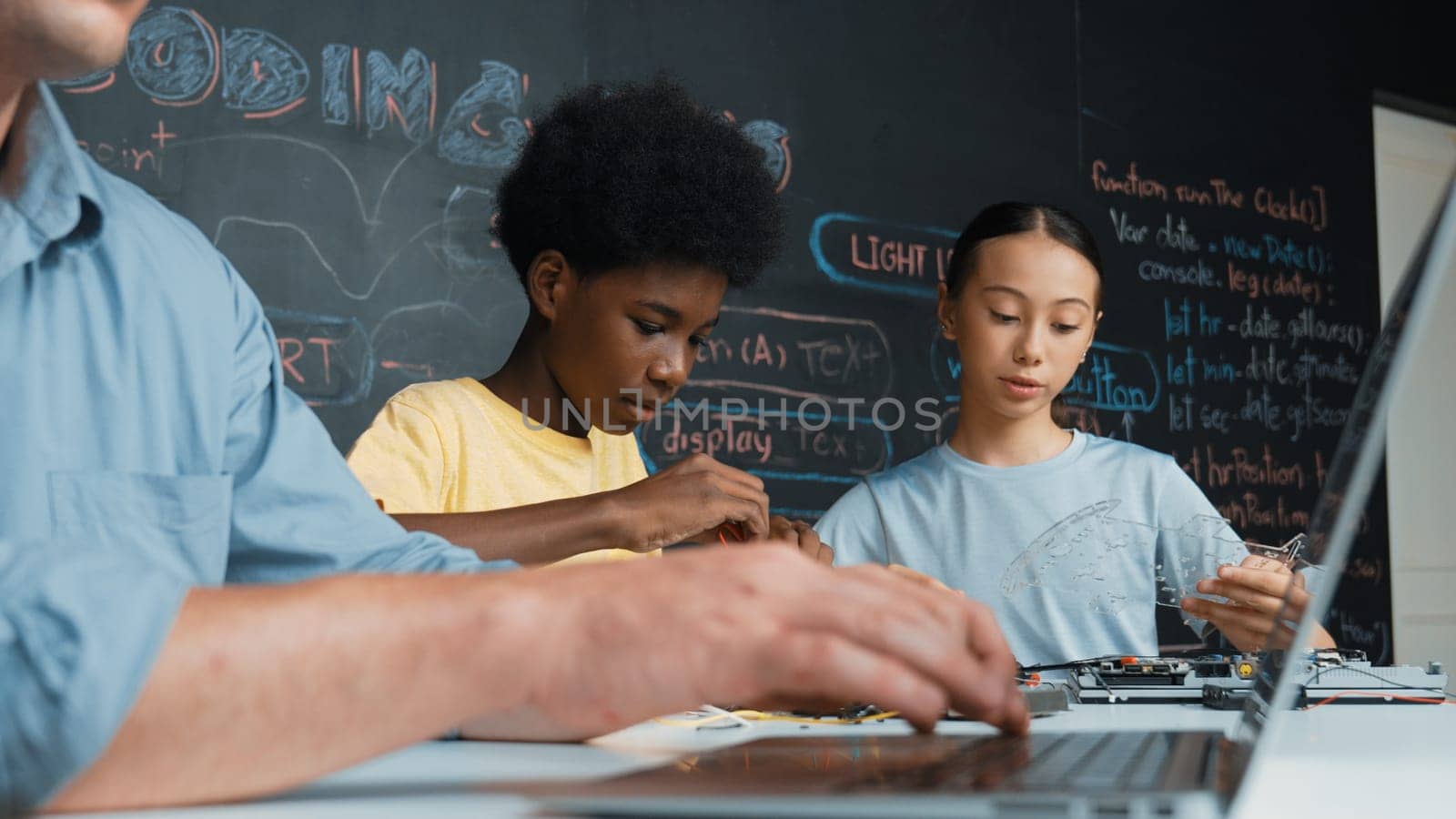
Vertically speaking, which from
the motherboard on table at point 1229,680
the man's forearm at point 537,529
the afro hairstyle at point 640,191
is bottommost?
A: the motherboard on table at point 1229,680

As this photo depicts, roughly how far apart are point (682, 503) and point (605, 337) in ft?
0.91

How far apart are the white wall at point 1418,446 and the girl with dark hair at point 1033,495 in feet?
7.51

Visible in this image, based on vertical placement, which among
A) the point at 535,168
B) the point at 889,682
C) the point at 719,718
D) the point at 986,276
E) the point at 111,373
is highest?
the point at 535,168

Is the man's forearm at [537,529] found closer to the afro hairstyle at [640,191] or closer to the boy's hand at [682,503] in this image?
the boy's hand at [682,503]

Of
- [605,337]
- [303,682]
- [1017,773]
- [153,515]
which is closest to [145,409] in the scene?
[153,515]

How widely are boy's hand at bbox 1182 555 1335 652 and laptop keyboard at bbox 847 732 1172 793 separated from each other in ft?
1.97

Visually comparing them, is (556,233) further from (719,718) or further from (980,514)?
(719,718)

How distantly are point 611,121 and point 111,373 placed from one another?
1044 millimetres

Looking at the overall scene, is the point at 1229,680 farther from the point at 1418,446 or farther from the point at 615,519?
the point at 1418,446

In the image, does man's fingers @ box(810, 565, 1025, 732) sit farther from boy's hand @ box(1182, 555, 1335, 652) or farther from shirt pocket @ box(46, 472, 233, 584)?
boy's hand @ box(1182, 555, 1335, 652)

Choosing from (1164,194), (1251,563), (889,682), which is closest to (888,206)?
(1164,194)

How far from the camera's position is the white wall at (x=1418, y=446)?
3.92 meters

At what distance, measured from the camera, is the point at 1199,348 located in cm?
352

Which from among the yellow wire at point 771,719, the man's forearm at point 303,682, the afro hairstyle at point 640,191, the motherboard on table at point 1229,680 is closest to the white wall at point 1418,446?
the afro hairstyle at point 640,191
